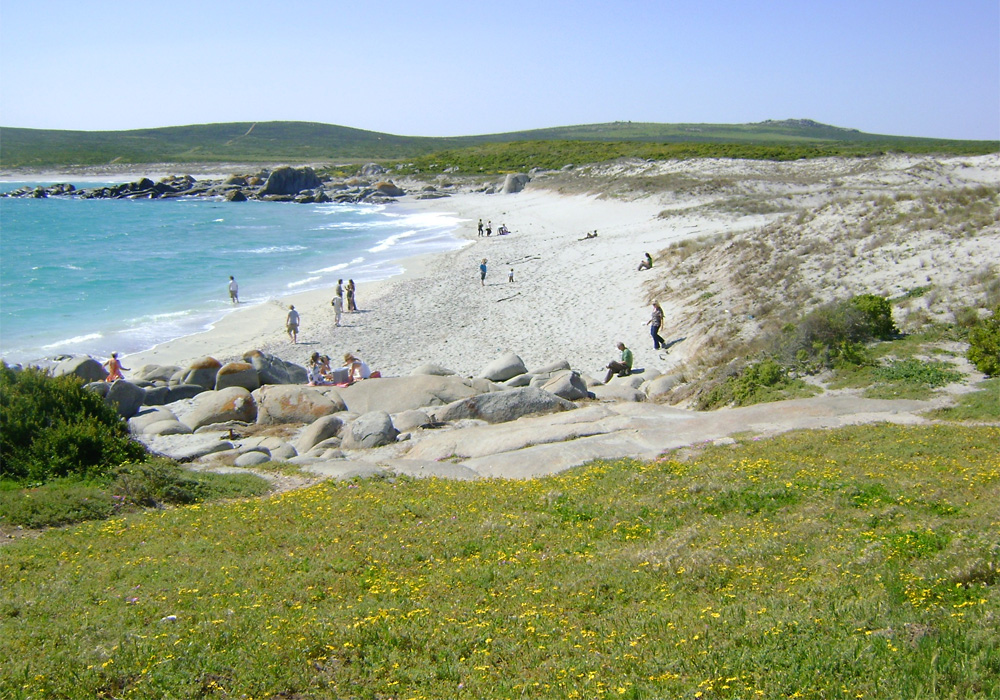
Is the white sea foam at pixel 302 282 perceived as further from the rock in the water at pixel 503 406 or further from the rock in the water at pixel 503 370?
the rock in the water at pixel 503 406

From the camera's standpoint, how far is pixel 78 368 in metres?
23.6

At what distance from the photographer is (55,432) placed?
13.4 m

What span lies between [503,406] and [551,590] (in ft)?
32.4

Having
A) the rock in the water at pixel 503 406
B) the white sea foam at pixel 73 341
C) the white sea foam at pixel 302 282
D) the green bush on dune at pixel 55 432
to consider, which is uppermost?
the green bush on dune at pixel 55 432

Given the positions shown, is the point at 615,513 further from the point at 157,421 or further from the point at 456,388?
the point at 157,421

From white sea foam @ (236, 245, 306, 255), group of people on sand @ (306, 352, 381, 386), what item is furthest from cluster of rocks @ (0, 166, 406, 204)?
group of people on sand @ (306, 352, 381, 386)

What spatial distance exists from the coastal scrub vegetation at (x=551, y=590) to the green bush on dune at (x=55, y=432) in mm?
2711

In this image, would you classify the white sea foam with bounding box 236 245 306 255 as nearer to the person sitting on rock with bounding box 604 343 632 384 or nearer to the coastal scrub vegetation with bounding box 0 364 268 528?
the person sitting on rock with bounding box 604 343 632 384

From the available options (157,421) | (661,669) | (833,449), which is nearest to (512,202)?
(157,421)

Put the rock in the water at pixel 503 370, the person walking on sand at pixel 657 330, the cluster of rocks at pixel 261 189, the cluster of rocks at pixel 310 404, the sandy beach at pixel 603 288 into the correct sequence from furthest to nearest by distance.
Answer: the cluster of rocks at pixel 261 189 → the person walking on sand at pixel 657 330 → the sandy beach at pixel 603 288 → the rock in the water at pixel 503 370 → the cluster of rocks at pixel 310 404

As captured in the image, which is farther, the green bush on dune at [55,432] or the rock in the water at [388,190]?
the rock in the water at [388,190]

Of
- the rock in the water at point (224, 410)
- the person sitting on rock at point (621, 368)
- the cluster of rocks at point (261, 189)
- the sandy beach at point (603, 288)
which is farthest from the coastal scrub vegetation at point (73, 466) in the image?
the cluster of rocks at point (261, 189)

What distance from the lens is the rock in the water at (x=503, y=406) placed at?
17906 mm

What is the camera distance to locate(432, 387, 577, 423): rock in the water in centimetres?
1791
